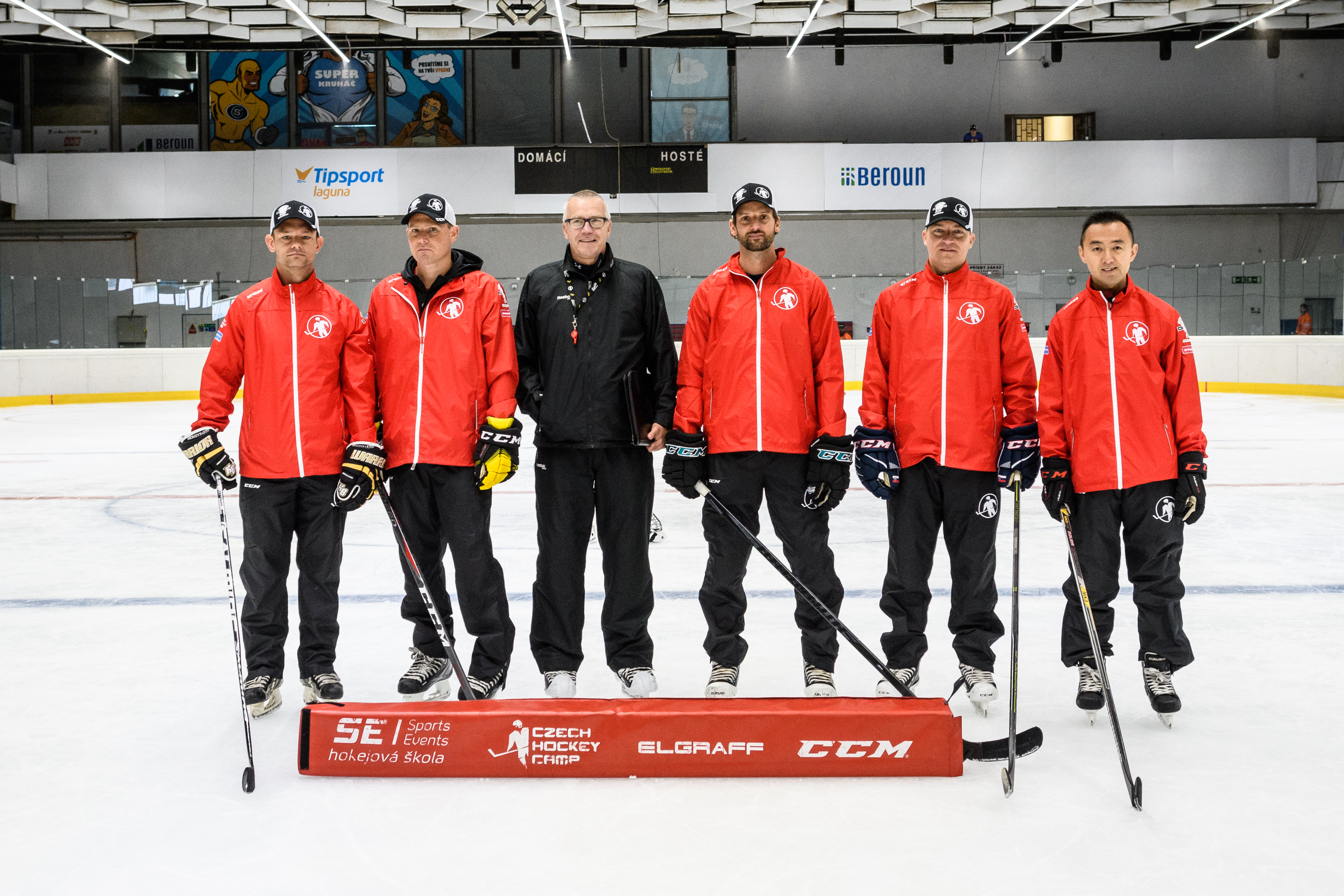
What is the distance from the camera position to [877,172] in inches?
656

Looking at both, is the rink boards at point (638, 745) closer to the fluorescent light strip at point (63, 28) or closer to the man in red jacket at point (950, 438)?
the man in red jacket at point (950, 438)

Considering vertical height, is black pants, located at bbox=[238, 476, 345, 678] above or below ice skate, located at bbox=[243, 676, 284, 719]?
above

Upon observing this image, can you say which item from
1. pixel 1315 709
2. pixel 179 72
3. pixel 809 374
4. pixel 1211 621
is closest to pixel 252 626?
pixel 809 374

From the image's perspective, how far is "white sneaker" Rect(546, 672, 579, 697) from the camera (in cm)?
279

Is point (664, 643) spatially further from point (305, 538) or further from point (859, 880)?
point (859, 880)

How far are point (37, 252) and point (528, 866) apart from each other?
64.4ft

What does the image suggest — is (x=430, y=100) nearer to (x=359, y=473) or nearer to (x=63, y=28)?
(x=63, y=28)

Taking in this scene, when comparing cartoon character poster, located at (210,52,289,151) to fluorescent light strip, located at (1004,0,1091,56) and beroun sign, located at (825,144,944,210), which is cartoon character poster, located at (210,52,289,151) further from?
fluorescent light strip, located at (1004,0,1091,56)

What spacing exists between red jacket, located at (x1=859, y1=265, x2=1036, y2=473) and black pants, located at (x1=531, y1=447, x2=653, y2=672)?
676 mm

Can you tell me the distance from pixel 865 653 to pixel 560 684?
0.81 m

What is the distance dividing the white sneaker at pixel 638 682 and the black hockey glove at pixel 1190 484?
140 cm

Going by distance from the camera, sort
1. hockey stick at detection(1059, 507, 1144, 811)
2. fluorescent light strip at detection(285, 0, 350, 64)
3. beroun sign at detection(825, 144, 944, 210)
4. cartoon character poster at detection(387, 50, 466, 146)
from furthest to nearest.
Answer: cartoon character poster at detection(387, 50, 466, 146) < beroun sign at detection(825, 144, 944, 210) < fluorescent light strip at detection(285, 0, 350, 64) < hockey stick at detection(1059, 507, 1144, 811)

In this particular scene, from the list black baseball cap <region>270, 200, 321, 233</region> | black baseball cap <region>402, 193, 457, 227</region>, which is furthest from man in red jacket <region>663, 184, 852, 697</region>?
black baseball cap <region>270, 200, 321, 233</region>

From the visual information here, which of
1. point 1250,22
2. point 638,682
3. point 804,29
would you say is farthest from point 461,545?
point 1250,22
